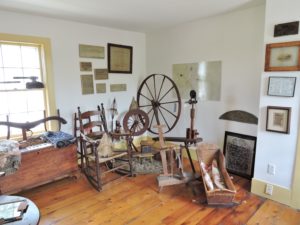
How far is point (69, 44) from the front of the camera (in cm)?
333

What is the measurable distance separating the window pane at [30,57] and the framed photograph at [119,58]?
1.16 m

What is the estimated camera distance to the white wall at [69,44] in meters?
2.89

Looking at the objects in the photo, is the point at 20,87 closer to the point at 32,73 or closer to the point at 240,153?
the point at 32,73

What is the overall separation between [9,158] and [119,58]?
2411 mm

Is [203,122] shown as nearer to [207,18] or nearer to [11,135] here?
[207,18]

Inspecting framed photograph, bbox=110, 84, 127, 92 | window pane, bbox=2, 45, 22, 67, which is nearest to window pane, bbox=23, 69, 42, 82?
window pane, bbox=2, 45, 22, 67

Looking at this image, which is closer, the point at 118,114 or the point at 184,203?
the point at 184,203

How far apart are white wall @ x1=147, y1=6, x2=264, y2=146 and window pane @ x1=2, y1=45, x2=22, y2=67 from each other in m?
2.37

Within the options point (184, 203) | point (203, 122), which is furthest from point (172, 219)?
point (203, 122)

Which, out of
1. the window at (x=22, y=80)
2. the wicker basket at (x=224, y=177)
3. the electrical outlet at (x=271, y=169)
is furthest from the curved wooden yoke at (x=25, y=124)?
the electrical outlet at (x=271, y=169)

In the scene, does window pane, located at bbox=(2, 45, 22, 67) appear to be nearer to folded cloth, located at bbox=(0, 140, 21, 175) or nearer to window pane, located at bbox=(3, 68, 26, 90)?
window pane, located at bbox=(3, 68, 26, 90)

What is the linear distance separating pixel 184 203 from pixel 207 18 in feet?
8.68

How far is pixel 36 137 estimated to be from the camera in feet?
9.57

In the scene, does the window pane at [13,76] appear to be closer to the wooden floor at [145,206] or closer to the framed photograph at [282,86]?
the wooden floor at [145,206]
